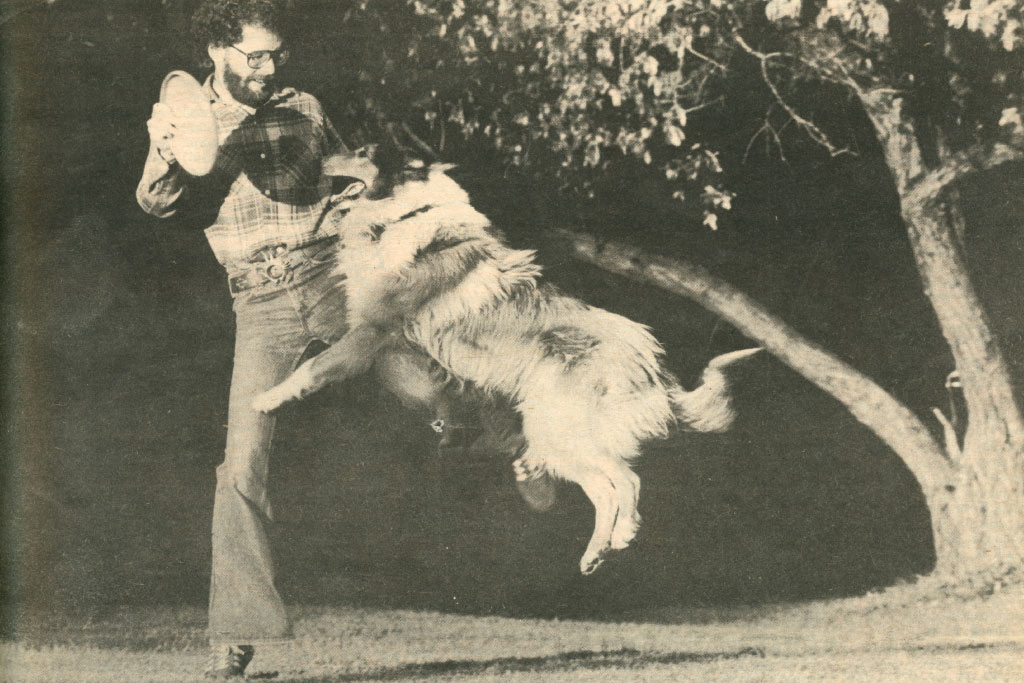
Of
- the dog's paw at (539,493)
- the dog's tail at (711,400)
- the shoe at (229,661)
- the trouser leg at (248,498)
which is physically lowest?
the shoe at (229,661)

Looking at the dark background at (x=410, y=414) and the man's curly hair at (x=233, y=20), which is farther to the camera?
the man's curly hair at (x=233, y=20)

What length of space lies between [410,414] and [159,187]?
165 centimetres

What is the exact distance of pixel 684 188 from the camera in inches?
163

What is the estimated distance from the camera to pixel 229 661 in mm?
3998

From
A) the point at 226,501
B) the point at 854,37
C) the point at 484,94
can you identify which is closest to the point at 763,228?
the point at 854,37

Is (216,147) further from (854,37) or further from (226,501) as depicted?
(854,37)

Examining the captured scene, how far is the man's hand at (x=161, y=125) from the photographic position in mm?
4246

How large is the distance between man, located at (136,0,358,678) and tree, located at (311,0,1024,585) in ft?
1.24

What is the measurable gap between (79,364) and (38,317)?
305 millimetres

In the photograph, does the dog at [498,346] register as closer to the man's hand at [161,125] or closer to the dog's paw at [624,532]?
the dog's paw at [624,532]

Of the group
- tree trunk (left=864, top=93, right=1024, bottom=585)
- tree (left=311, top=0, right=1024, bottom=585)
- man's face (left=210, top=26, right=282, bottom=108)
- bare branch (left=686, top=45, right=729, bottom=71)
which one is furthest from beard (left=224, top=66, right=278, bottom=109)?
tree trunk (left=864, top=93, right=1024, bottom=585)

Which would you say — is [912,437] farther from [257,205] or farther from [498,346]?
[257,205]

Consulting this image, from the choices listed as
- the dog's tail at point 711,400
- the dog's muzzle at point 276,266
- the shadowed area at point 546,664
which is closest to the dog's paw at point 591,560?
the shadowed area at point 546,664

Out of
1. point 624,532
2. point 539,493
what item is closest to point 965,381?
point 624,532
